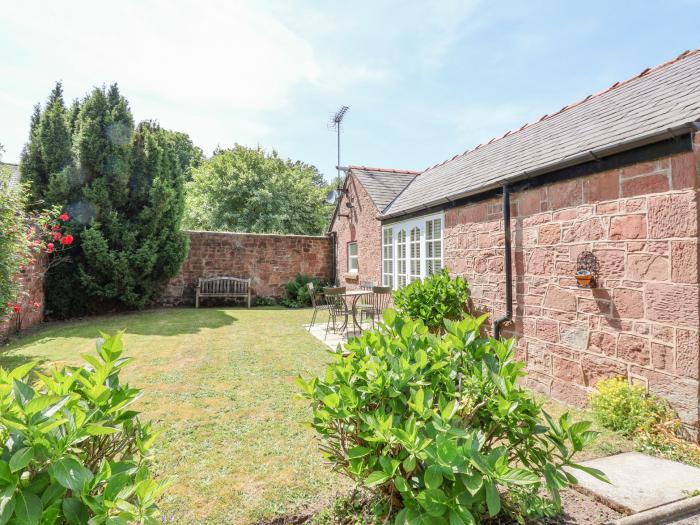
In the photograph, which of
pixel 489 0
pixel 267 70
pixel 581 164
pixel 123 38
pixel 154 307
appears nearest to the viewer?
pixel 581 164

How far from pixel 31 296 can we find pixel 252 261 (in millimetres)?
6194

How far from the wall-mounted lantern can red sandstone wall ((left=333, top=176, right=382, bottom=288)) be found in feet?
19.3

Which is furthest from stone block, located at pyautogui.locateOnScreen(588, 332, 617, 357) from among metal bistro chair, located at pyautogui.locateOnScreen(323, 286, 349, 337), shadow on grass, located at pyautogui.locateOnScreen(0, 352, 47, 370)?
shadow on grass, located at pyautogui.locateOnScreen(0, 352, 47, 370)

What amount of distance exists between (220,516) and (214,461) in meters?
0.72

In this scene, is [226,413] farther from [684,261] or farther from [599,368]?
[684,261]

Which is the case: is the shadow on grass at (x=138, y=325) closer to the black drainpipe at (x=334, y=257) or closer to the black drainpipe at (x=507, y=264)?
the black drainpipe at (x=334, y=257)

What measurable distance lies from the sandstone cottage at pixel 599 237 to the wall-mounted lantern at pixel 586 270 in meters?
0.02

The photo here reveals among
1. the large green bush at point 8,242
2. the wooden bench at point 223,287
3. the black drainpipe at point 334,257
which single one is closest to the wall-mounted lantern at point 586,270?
the large green bush at point 8,242

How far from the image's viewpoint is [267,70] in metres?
6.15

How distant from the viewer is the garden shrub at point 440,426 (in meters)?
1.35

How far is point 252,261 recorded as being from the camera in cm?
1291

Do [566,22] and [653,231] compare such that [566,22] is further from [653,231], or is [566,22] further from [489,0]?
[653,231]

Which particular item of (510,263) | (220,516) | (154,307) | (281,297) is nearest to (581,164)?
(510,263)

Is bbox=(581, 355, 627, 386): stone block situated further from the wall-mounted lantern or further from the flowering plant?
the flowering plant
